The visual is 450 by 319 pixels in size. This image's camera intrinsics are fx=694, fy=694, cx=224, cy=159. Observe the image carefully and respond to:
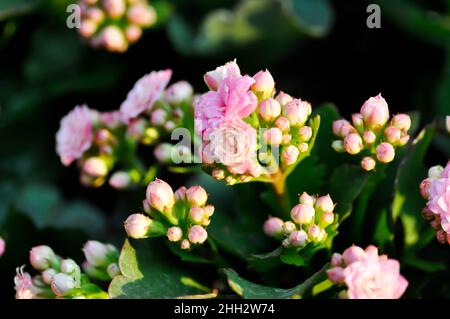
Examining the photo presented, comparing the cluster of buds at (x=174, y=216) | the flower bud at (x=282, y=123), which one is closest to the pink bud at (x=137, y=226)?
the cluster of buds at (x=174, y=216)

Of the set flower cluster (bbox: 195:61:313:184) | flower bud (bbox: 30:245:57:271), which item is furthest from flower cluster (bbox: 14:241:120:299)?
flower cluster (bbox: 195:61:313:184)

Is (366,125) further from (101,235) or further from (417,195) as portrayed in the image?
(101,235)

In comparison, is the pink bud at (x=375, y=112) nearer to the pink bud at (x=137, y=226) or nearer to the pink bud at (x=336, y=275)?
the pink bud at (x=336, y=275)

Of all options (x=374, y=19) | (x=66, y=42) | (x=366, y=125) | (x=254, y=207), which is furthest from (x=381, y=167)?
(x=66, y=42)

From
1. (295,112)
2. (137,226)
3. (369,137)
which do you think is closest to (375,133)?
(369,137)

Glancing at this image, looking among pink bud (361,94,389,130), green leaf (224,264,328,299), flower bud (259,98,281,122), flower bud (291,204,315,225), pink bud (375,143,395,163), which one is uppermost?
flower bud (259,98,281,122)

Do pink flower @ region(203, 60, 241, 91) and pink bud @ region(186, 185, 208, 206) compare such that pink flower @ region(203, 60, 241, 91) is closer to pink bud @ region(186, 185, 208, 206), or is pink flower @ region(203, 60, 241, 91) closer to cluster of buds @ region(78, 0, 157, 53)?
pink bud @ region(186, 185, 208, 206)
